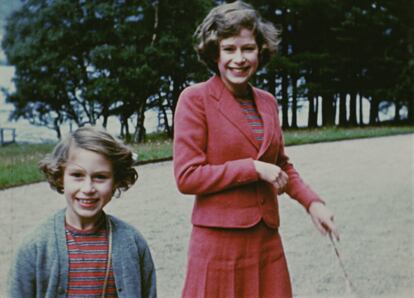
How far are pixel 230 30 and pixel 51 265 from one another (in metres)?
0.73

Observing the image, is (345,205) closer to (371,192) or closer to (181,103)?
(371,192)

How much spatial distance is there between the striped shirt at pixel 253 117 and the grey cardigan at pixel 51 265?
1.41 feet

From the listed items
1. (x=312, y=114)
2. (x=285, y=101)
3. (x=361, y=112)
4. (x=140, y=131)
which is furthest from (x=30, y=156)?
(x=361, y=112)

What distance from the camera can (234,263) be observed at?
169cm

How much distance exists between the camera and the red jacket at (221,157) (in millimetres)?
1607

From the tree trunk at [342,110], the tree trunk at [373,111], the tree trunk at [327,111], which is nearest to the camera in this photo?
the tree trunk at [327,111]

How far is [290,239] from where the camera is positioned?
4195 mm

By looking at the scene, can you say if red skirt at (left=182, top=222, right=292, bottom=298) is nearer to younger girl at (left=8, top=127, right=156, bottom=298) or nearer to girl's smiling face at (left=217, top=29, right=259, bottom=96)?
younger girl at (left=8, top=127, right=156, bottom=298)

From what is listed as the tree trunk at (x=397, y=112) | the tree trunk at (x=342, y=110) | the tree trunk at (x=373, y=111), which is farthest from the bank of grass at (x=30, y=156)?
the tree trunk at (x=397, y=112)

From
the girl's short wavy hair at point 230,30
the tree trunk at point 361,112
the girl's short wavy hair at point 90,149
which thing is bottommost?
the tree trunk at point 361,112

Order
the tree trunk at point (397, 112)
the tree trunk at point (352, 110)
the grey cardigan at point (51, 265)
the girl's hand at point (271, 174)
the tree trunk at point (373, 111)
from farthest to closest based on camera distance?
1. the tree trunk at point (397, 112)
2. the tree trunk at point (373, 111)
3. the tree trunk at point (352, 110)
4. the girl's hand at point (271, 174)
5. the grey cardigan at point (51, 265)

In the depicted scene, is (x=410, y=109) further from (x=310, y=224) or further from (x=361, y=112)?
(x=310, y=224)

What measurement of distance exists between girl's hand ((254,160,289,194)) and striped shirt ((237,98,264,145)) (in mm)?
99

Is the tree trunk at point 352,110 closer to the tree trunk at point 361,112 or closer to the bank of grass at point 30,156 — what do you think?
the tree trunk at point 361,112
